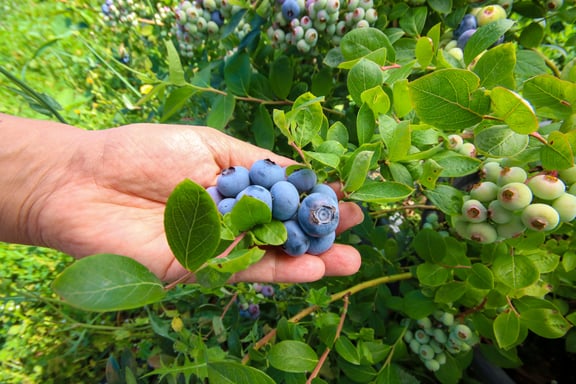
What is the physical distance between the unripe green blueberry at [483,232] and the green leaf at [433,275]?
211mm

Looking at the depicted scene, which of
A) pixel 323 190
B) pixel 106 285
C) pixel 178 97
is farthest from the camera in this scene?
pixel 178 97

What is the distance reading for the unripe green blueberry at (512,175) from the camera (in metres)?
0.54

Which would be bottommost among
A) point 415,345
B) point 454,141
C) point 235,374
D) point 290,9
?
point 415,345

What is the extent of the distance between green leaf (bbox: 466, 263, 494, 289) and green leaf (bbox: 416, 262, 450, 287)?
0.24 ft

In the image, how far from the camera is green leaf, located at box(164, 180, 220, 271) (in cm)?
39

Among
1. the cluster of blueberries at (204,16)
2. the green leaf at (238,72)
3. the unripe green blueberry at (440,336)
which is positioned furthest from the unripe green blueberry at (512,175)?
the cluster of blueberries at (204,16)

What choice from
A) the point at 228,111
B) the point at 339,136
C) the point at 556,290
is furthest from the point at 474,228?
the point at 228,111

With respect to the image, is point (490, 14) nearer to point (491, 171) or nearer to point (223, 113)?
point (491, 171)

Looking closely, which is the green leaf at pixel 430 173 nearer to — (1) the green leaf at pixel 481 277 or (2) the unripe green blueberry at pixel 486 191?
(2) the unripe green blueberry at pixel 486 191

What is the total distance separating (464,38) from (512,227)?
47 centimetres

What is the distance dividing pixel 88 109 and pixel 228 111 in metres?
1.88

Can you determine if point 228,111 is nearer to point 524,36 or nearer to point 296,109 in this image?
point 296,109

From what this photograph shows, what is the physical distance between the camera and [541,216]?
1.66 feet

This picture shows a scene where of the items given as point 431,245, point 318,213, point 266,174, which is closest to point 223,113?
point 266,174
